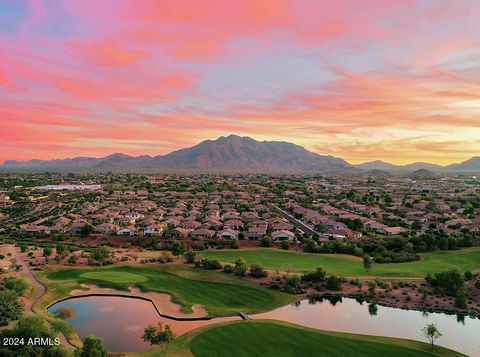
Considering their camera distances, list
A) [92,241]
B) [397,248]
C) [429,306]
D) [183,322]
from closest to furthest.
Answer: [183,322] < [429,306] < [397,248] < [92,241]

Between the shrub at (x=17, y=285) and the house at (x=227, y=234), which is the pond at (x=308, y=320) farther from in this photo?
the house at (x=227, y=234)

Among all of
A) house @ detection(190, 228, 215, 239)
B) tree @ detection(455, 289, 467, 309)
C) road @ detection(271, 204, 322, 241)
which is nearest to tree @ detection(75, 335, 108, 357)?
tree @ detection(455, 289, 467, 309)

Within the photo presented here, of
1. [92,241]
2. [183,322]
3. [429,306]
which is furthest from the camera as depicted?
[92,241]

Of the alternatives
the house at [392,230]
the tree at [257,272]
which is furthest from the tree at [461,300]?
the house at [392,230]

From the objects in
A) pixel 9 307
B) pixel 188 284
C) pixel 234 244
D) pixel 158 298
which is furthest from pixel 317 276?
pixel 9 307

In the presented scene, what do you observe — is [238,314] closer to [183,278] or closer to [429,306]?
[183,278]

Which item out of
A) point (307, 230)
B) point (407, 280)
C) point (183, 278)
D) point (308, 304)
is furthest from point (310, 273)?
point (307, 230)

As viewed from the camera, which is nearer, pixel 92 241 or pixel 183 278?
pixel 183 278

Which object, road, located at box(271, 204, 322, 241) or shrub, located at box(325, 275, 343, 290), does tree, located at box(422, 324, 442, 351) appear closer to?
shrub, located at box(325, 275, 343, 290)
